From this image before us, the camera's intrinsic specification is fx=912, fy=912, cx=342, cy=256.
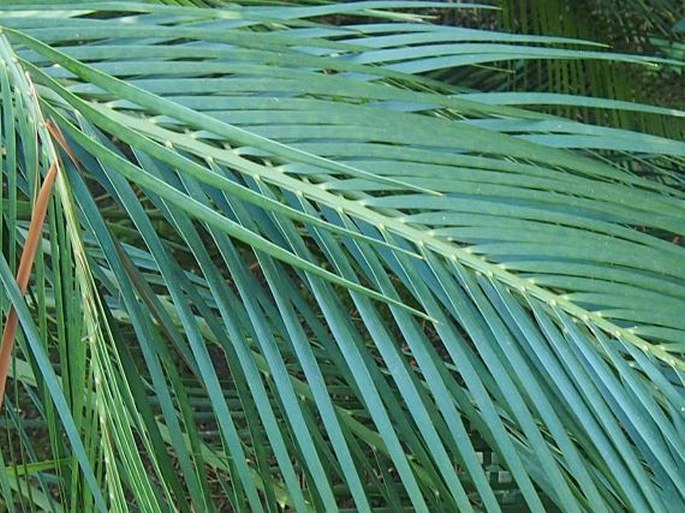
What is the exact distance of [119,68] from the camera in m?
0.43

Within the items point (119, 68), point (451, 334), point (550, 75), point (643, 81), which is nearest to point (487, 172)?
point (451, 334)

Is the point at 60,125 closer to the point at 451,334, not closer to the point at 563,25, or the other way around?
the point at 451,334

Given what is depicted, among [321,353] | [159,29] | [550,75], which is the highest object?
[159,29]

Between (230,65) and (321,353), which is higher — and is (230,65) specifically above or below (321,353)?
above

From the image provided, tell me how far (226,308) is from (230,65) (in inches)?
4.6

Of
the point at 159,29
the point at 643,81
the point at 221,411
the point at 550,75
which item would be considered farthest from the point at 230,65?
the point at 643,81

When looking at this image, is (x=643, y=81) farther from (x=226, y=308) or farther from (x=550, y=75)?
(x=226, y=308)

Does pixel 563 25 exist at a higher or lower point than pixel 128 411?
higher

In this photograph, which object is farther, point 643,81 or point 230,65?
point 643,81

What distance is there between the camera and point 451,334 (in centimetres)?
44

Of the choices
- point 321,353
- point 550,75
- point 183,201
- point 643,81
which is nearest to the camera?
point 183,201

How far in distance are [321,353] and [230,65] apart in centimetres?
23

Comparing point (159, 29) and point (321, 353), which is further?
point (321, 353)

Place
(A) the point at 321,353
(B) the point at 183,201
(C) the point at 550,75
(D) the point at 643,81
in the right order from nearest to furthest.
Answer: (B) the point at 183,201 → (A) the point at 321,353 → (C) the point at 550,75 → (D) the point at 643,81
